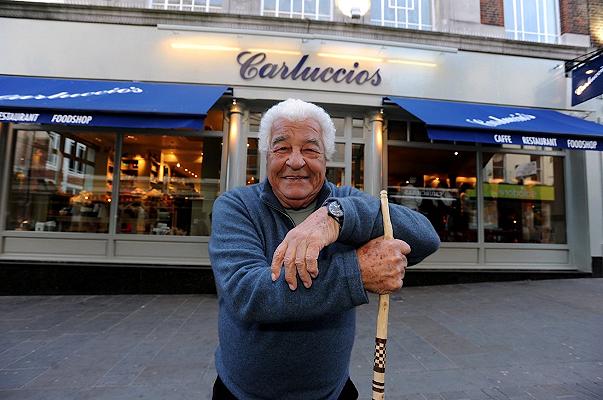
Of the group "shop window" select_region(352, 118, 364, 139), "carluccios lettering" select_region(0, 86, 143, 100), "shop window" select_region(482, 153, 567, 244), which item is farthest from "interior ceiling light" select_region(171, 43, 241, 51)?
"shop window" select_region(482, 153, 567, 244)

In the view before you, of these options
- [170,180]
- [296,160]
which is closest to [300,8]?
[170,180]

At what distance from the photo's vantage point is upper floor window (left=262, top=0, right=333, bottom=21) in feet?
27.6

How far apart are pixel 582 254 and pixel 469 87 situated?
4.52 metres

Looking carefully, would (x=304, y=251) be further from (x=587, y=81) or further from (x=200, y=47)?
(x=587, y=81)

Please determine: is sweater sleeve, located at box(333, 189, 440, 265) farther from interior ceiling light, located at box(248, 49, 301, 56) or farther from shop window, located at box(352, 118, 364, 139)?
interior ceiling light, located at box(248, 49, 301, 56)

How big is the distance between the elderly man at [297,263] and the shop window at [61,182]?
717 cm

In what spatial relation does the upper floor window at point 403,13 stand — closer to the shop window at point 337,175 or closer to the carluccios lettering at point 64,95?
the shop window at point 337,175

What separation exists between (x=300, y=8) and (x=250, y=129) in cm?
311

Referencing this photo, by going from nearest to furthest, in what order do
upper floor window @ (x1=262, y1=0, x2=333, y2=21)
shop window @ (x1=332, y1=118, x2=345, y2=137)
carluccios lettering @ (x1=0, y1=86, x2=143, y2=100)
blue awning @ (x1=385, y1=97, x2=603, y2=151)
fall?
carluccios lettering @ (x1=0, y1=86, x2=143, y2=100) → blue awning @ (x1=385, y1=97, x2=603, y2=151) → shop window @ (x1=332, y1=118, x2=345, y2=137) → upper floor window @ (x1=262, y1=0, x2=333, y2=21)

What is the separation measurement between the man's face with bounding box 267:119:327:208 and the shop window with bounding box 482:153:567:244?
8.19m

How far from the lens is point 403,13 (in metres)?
8.80

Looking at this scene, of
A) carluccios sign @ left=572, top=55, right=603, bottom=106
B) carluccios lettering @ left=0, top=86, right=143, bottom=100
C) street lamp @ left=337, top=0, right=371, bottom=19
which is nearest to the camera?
carluccios lettering @ left=0, top=86, right=143, bottom=100

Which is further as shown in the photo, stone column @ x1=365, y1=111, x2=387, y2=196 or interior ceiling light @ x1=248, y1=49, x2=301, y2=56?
stone column @ x1=365, y1=111, x2=387, y2=196

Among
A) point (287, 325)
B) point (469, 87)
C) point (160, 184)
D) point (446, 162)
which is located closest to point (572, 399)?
point (287, 325)
